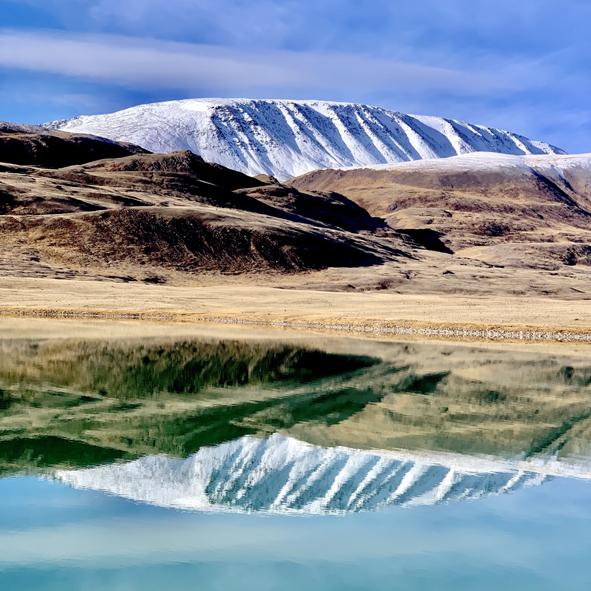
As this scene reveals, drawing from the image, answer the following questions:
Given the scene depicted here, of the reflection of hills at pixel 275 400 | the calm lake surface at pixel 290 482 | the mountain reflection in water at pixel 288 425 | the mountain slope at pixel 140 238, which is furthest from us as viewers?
the mountain slope at pixel 140 238

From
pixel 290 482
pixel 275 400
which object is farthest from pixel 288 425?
pixel 290 482

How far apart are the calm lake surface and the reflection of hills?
145 mm

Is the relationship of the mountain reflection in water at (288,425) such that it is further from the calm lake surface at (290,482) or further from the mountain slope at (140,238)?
the mountain slope at (140,238)

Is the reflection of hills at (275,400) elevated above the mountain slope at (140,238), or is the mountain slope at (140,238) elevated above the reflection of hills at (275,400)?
the mountain slope at (140,238)

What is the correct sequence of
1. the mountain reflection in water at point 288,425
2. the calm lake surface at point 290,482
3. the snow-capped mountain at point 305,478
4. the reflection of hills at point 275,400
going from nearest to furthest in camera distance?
the calm lake surface at point 290,482 < the snow-capped mountain at point 305,478 < the mountain reflection in water at point 288,425 < the reflection of hills at point 275,400

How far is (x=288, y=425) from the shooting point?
29.5m

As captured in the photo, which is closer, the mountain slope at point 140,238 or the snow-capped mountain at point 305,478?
the snow-capped mountain at point 305,478

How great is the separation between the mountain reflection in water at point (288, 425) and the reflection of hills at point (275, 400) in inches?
4.1

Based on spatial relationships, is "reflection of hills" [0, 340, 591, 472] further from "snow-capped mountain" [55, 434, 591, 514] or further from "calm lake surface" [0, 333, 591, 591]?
"snow-capped mountain" [55, 434, 591, 514]

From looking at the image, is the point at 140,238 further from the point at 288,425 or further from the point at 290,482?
the point at 290,482

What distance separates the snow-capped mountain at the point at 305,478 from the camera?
1923cm

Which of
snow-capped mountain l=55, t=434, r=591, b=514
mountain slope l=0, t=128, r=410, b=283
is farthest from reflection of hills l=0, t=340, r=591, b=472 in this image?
mountain slope l=0, t=128, r=410, b=283

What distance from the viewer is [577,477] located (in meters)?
22.7

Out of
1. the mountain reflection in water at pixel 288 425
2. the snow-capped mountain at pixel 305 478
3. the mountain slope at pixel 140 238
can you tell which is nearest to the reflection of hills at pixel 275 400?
the mountain reflection in water at pixel 288 425
